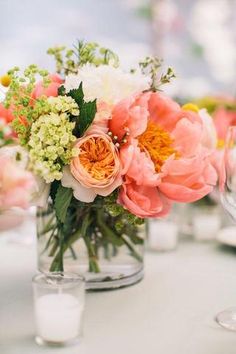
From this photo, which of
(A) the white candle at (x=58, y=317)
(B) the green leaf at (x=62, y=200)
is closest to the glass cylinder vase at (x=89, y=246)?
(B) the green leaf at (x=62, y=200)

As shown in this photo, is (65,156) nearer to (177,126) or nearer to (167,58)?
(177,126)

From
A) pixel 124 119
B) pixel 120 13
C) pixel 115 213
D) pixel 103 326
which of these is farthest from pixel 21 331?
pixel 120 13

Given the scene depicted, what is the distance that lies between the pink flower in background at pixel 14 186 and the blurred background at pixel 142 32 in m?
3.37

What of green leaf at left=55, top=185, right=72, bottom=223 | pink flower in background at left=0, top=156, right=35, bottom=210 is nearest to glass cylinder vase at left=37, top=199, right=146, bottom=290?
green leaf at left=55, top=185, right=72, bottom=223

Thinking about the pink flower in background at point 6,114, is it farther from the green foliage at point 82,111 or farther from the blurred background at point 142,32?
the blurred background at point 142,32

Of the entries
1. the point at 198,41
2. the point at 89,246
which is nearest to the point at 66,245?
the point at 89,246

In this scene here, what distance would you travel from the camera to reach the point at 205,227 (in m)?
1.51

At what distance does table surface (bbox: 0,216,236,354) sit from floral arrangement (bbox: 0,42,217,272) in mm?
145

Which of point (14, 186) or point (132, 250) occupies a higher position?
point (14, 186)

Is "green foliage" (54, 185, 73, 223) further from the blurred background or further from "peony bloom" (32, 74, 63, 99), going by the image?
the blurred background

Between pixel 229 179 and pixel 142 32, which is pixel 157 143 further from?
pixel 142 32

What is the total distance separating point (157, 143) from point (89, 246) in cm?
23

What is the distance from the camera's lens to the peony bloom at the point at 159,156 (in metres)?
0.92

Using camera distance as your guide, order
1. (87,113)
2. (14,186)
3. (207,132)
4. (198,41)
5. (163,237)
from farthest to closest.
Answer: (198,41) < (163,237) < (207,132) < (87,113) < (14,186)
